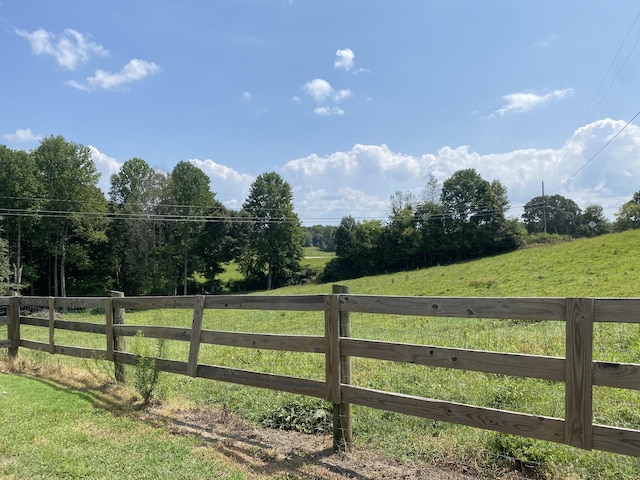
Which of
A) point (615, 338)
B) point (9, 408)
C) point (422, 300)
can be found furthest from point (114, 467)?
point (615, 338)

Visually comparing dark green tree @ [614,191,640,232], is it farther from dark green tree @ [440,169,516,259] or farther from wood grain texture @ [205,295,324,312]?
wood grain texture @ [205,295,324,312]

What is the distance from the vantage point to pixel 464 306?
3.36m

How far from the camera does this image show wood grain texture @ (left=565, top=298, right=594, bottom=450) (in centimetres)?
279

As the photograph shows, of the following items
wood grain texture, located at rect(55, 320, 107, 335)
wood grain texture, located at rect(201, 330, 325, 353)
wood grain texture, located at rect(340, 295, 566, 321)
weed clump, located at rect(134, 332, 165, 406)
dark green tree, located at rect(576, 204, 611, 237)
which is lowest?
weed clump, located at rect(134, 332, 165, 406)

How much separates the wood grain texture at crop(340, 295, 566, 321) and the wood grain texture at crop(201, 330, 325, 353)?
491 millimetres

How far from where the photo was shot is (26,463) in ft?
12.2

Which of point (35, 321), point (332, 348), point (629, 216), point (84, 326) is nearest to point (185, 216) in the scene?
point (35, 321)

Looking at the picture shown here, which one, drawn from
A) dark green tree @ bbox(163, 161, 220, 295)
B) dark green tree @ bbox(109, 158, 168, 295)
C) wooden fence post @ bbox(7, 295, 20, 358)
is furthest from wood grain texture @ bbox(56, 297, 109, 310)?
dark green tree @ bbox(163, 161, 220, 295)

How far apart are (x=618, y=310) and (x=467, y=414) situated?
4.15ft

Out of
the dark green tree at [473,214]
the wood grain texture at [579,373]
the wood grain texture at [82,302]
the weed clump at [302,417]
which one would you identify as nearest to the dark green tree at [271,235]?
the dark green tree at [473,214]

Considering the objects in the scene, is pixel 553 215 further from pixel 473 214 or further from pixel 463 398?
pixel 463 398

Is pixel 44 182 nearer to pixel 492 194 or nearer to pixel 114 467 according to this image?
pixel 114 467

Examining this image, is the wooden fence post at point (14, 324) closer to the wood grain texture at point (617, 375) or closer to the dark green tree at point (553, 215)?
the wood grain texture at point (617, 375)

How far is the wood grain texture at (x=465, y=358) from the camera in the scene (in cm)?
296
